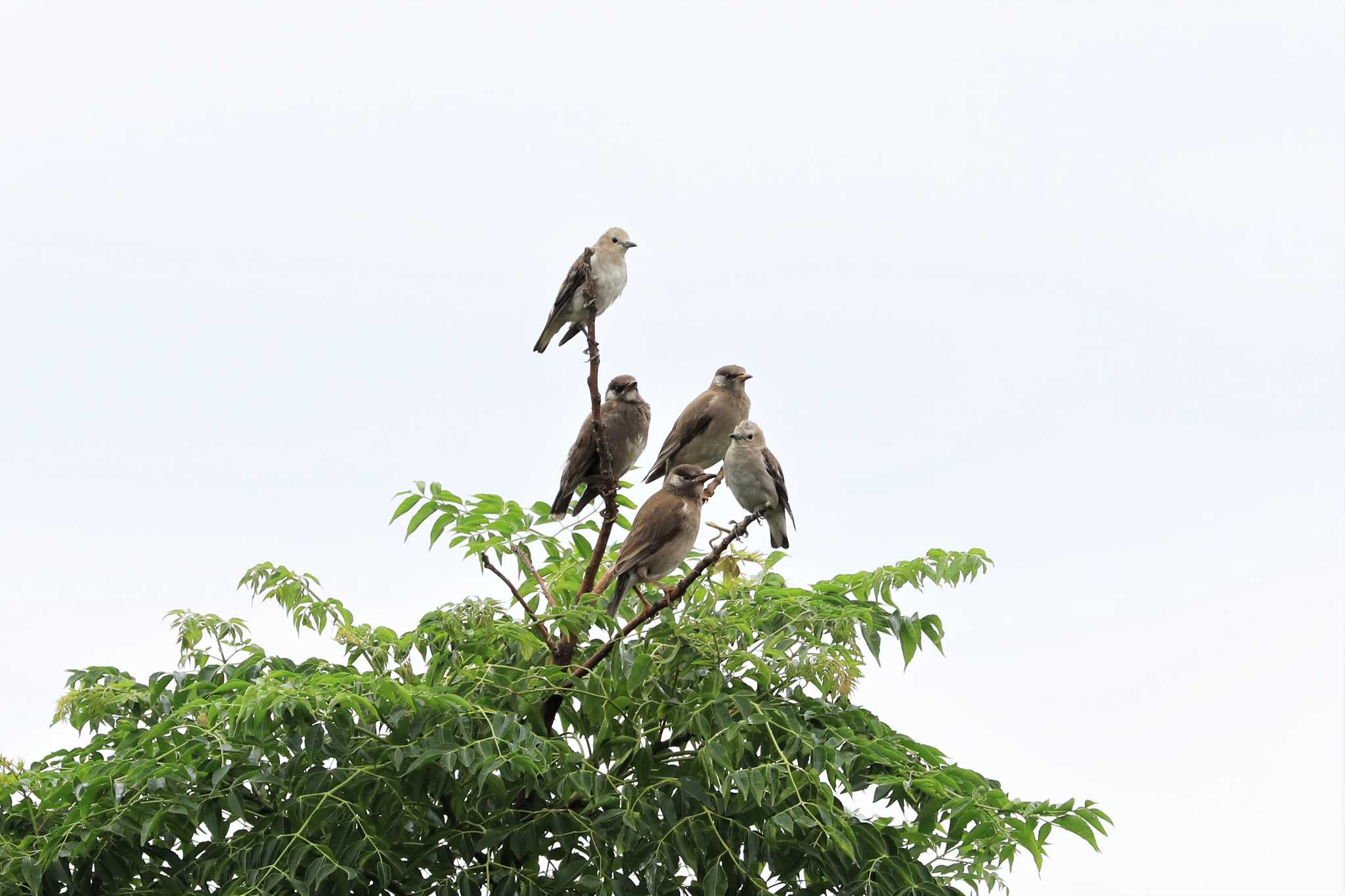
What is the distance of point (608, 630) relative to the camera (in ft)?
24.7

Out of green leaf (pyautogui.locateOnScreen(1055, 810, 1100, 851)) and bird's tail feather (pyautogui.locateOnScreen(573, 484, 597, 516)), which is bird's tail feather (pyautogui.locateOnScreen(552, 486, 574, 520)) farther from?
green leaf (pyautogui.locateOnScreen(1055, 810, 1100, 851))

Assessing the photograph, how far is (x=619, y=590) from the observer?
341 inches

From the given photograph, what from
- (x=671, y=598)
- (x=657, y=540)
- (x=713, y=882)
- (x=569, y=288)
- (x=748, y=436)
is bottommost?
(x=713, y=882)

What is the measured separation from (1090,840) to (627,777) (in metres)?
2.45

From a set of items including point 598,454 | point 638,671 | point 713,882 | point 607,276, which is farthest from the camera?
point 607,276

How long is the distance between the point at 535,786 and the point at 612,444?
3.54 m

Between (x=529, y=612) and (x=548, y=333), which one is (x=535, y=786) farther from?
Answer: (x=548, y=333)

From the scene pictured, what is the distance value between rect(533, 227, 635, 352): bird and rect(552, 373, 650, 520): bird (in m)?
0.61

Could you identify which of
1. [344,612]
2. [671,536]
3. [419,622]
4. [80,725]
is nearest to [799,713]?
[671,536]

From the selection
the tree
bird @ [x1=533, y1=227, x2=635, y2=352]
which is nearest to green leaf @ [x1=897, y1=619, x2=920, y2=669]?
the tree

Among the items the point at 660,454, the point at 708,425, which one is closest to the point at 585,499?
the point at 660,454

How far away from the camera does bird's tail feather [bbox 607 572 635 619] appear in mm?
8625

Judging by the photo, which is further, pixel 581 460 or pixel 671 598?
pixel 581 460

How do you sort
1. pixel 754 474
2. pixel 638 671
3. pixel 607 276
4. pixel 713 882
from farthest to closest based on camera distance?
pixel 607 276 < pixel 754 474 < pixel 638 671 < pixel 713 882
